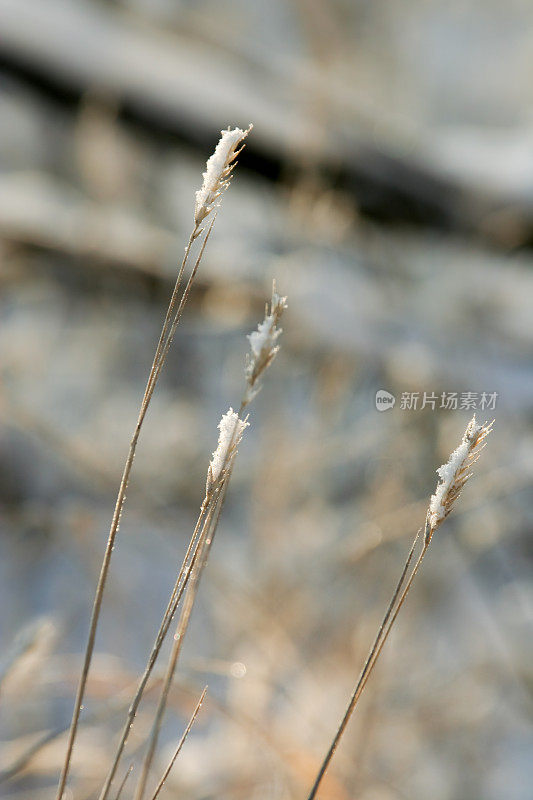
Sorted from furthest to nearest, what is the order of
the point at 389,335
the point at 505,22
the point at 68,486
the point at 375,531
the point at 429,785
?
the point at 505,22, the point at 68,486, the point at 389,335, the point at 429,785, the point at 375,531

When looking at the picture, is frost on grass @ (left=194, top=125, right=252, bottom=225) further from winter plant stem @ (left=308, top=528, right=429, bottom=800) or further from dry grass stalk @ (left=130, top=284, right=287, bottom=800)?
winter plant stem @ (left=308, top=528, right=429, bottom=800)

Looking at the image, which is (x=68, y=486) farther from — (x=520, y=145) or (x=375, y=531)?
(x=520, y=145)

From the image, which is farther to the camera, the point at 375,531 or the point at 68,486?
the point at 68,486

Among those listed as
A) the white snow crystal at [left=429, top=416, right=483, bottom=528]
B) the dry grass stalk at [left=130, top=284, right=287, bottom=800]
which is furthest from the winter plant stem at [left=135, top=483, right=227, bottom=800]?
the white snow crystal at [left=429, top=416, right=483, bottom=528]

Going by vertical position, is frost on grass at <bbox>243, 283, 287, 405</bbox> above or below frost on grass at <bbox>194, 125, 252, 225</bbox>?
below

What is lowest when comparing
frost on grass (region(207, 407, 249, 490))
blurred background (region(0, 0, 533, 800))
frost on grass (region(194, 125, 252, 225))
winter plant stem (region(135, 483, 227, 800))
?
winter plant stem (region(135, 483, 227, 800))

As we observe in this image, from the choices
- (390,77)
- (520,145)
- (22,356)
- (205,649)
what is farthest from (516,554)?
(390,77)

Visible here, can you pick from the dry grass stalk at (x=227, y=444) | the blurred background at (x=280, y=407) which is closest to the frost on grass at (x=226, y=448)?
the dry grass stalk at (x=227, y=444)

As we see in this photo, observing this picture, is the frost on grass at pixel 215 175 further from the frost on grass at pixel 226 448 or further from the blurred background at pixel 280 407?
the blurred background at pixel 280 407

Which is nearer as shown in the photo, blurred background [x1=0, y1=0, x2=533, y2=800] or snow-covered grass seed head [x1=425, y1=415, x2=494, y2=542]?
snow-covered grass seed head [x1=425, y1=415, x2=494, y2=542]
